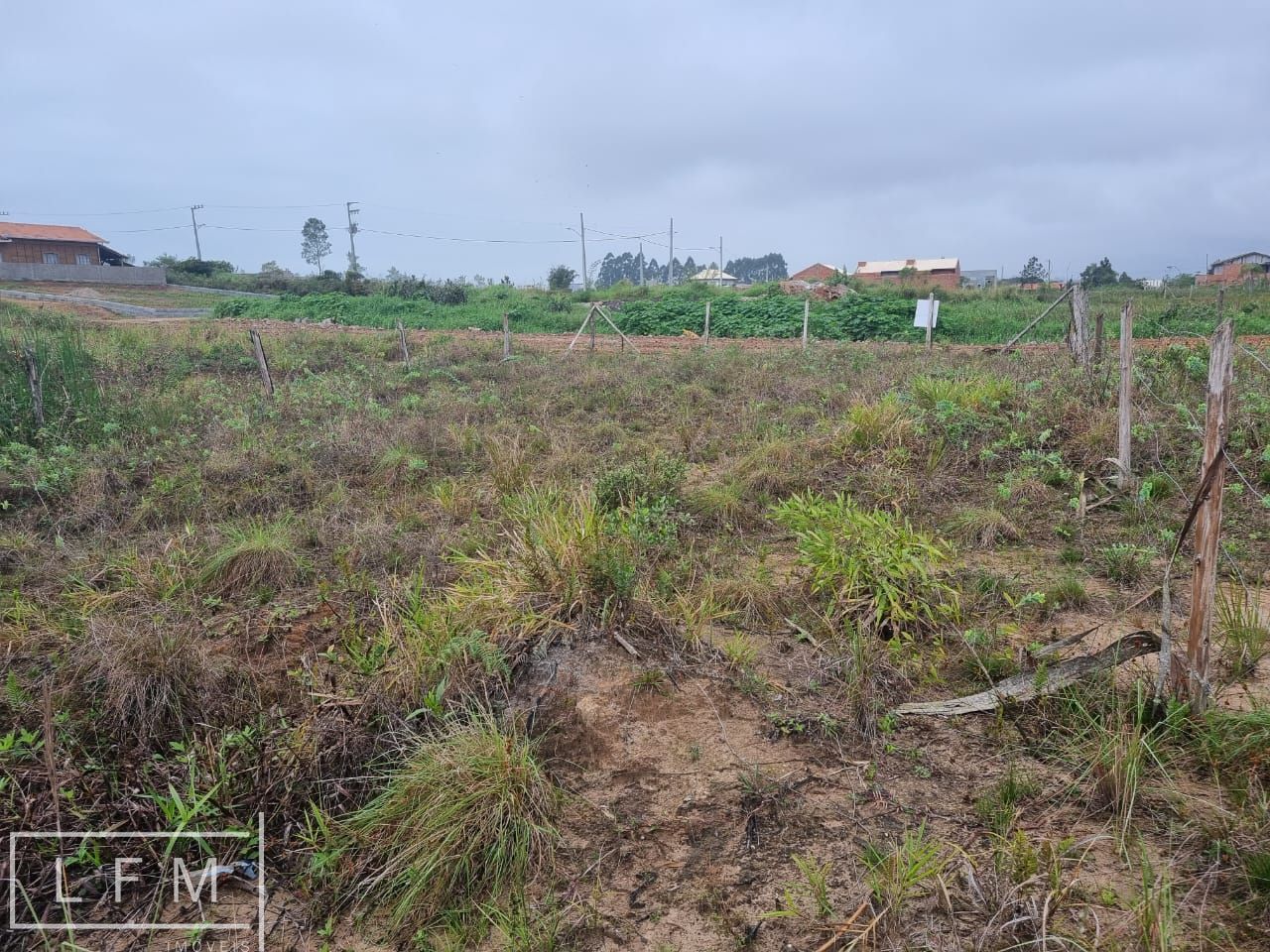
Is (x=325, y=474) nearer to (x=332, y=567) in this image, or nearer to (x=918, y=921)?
(x=332, y=567)

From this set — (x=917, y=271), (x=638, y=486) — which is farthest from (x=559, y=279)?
(x=638, y=486)

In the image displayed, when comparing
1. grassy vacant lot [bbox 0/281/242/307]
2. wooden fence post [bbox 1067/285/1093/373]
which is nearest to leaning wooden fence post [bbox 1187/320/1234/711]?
wooden fence post [bbox 1067/285/1093/373]

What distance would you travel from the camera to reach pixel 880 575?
12.3 feet

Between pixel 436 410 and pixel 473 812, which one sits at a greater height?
pixel 436 410

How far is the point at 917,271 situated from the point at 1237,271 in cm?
1314

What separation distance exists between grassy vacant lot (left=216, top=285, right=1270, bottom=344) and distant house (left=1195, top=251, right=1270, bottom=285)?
147 inches

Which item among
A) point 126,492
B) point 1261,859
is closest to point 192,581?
point 126,492

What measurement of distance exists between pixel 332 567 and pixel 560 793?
2437 mm

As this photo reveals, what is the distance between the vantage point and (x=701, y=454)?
7.04 metres

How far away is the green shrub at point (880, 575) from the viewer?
11.9 ft

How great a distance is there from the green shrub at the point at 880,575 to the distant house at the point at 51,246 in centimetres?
5471

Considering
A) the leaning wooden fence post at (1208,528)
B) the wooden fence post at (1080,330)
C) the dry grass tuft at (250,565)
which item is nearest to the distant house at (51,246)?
the dry grass tuft at (250,565)

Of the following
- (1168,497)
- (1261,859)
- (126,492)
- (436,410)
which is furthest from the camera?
(436,410)

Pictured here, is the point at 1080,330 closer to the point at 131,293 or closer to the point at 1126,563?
the point at 1126,563
